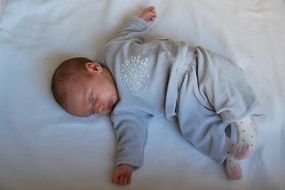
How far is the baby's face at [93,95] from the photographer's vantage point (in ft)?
3.34

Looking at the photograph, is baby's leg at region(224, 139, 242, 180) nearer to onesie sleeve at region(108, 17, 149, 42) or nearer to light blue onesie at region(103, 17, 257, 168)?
light blue onesie at region(103, 17, 257, 168)

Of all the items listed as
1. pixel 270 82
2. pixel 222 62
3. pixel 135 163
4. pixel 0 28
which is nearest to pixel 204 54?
pixel 222 62

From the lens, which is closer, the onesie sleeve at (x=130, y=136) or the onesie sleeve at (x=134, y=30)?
the onesie sleeve at (x=130, y=136)

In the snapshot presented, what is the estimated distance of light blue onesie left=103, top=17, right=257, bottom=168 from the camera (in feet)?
3.27

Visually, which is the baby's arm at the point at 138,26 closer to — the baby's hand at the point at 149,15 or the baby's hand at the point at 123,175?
the baby's hand at the point at 149,15

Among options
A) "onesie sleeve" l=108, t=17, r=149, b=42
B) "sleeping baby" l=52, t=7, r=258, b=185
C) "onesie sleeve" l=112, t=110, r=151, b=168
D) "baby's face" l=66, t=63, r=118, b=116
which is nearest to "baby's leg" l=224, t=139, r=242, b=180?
"sleeping baby" l=52, t=7, r=258, b=185

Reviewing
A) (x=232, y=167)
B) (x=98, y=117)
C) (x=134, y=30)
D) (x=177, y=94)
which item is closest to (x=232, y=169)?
(x=232, y=167)

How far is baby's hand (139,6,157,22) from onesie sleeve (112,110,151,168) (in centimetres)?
33

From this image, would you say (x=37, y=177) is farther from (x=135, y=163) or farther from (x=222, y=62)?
(x=222, y=62)

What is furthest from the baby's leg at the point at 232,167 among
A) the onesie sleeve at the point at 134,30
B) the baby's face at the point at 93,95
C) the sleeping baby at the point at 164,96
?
the onesie sleeve at the point at 134,30

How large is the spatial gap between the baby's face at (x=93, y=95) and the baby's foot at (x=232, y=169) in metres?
0.34

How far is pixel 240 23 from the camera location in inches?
49.8

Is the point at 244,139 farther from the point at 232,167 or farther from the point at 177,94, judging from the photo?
the point at 177,94

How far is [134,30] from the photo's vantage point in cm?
121
